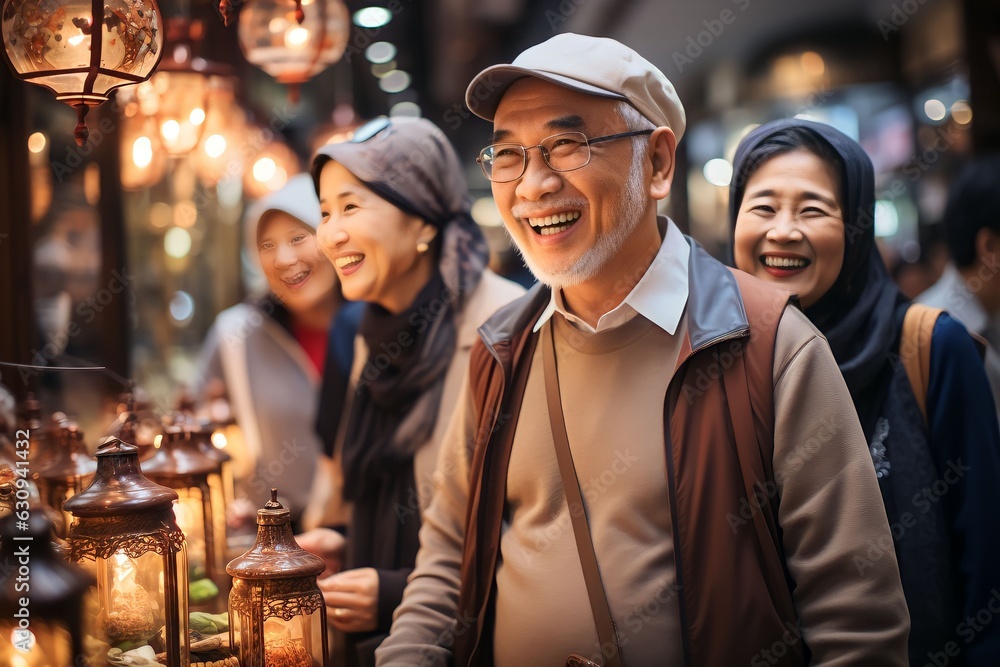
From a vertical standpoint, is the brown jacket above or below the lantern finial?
below

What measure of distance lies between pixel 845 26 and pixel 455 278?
552 centimetres

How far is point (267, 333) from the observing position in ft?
15.5

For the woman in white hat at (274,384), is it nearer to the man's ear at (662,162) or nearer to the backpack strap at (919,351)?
the man's ear at (662,162)

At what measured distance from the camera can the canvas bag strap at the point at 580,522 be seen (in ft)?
7.27

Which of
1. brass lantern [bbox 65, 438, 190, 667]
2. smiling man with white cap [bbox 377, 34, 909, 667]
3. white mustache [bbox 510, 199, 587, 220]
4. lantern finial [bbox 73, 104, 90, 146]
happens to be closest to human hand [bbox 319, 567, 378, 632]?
smiling man with white cap [bbox 377, 34, 909, 667]

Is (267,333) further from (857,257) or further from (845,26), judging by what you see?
(845,26)

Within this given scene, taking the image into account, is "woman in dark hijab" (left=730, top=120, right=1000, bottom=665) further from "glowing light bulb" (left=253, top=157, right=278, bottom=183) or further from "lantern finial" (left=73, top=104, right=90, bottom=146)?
"glowing light bulb" (left=253, top=157, right=278, bottom=183)

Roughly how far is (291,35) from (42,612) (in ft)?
8.82

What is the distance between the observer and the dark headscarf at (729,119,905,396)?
2.46 m

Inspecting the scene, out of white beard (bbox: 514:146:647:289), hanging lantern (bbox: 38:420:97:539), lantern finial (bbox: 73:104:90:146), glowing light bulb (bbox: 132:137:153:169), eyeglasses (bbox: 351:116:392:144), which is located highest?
glowing light bulb (bbox: 132:137:153:169)

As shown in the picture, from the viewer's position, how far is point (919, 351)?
2.44 metres

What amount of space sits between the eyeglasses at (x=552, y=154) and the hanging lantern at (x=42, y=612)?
137 cm

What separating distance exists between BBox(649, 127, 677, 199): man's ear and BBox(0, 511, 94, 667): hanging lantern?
1642mm

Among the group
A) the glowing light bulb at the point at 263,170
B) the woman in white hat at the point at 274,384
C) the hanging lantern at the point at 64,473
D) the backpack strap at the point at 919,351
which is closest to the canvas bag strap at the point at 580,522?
the backpack strap at the point at 919,351
